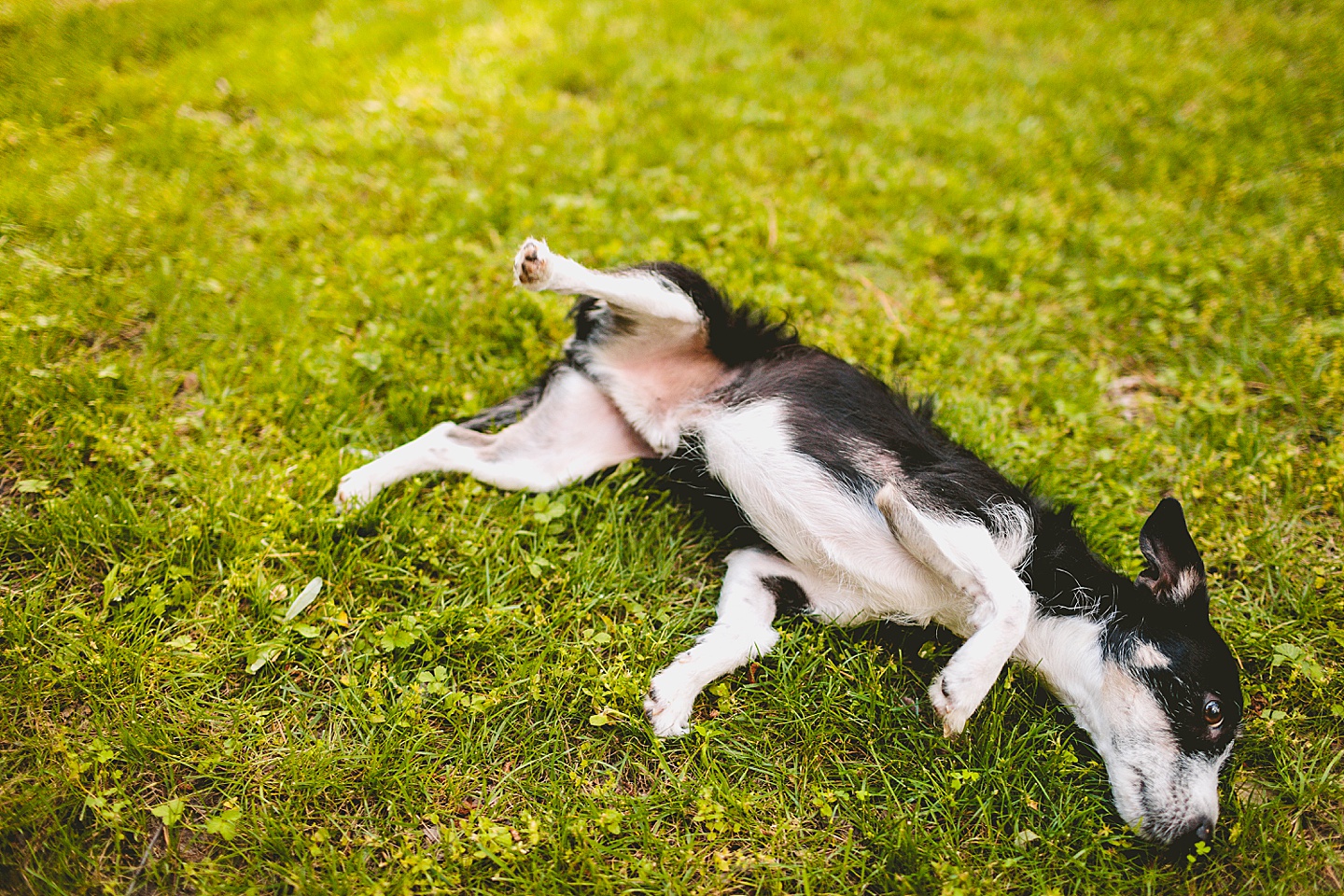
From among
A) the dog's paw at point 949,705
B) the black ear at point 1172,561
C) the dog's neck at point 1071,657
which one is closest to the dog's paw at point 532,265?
the dog's paw at point 949,705

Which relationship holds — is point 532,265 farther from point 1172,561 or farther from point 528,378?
point 1172,561

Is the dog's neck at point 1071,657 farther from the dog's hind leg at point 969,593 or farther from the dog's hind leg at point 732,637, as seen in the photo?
the dog's hind leg at point 732,637

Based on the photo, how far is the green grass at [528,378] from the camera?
2.23 m

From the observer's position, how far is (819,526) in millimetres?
2770

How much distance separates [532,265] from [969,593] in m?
1.86

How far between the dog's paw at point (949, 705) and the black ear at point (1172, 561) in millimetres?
802

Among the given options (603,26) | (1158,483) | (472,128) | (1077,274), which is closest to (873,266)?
(1077,274)

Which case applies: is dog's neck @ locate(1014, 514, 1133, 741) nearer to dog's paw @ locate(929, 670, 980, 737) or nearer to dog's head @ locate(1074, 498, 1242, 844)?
dog's head @ locate(1074, 498, 1242, 844)

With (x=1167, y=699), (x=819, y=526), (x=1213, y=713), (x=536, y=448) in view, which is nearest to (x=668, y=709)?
(x=819, y=526)

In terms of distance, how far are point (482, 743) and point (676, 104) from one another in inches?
171

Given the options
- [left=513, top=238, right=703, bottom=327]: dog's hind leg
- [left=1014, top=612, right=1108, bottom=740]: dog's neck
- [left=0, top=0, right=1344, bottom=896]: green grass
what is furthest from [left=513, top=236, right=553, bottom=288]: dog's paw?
[left=1014, top=612, right=1108, bottom=740]: dog's neck

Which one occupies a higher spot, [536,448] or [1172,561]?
[1172,561]

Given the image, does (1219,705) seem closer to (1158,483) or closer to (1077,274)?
(1158,483)

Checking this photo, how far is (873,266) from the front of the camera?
4.35 metres
